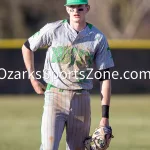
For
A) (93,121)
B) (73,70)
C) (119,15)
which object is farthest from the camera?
(119,15)

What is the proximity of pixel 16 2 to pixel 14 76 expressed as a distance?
13631 mm

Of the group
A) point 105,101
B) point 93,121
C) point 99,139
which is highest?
point 93,121

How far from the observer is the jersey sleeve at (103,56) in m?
6.40

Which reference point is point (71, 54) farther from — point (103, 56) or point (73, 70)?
point (103, 56)

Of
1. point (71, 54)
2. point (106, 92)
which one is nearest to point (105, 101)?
point (106, 92)

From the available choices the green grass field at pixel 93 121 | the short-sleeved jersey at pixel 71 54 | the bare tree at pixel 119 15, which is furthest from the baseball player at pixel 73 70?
the bare tree at pixel 119 15

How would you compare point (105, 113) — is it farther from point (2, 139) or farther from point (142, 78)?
point (142, 78)

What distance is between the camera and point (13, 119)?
1280 cm

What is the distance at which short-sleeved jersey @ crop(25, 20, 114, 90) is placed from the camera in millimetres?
6367

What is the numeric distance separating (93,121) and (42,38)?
6279mm

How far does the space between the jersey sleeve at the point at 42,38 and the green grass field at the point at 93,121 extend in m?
2.72

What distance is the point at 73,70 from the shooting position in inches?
251

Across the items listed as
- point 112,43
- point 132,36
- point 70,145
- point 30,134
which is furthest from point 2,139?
point 132,36

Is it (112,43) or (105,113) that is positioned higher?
(112,43)
